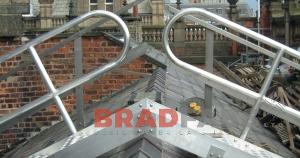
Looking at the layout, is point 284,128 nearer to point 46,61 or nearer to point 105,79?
point 105,79

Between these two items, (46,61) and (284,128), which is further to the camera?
(46,61)

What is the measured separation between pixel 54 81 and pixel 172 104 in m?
4.71

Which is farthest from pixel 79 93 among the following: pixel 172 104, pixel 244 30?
pixel 244 30

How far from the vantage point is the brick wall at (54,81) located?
26.3 feet

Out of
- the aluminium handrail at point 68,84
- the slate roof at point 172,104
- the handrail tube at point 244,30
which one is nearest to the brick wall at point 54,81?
the slate roof at point 172,104

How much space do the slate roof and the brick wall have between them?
112 centimetres

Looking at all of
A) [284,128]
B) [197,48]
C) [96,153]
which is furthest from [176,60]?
[197,48]

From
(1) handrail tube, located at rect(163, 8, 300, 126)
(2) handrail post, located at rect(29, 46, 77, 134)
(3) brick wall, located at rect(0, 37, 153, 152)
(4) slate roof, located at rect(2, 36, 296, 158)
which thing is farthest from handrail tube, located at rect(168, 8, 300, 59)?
(3) brick wall, located at rect(0, 37, 153, 152)

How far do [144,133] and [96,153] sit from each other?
0.93 feet

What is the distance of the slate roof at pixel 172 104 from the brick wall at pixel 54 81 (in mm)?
1117

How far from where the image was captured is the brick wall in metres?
8.02

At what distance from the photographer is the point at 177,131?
314 centimetres

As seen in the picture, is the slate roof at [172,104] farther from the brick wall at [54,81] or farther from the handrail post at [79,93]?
the brick wall at [54,81]

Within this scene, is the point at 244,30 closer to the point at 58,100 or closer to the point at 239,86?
the point at 239,86
